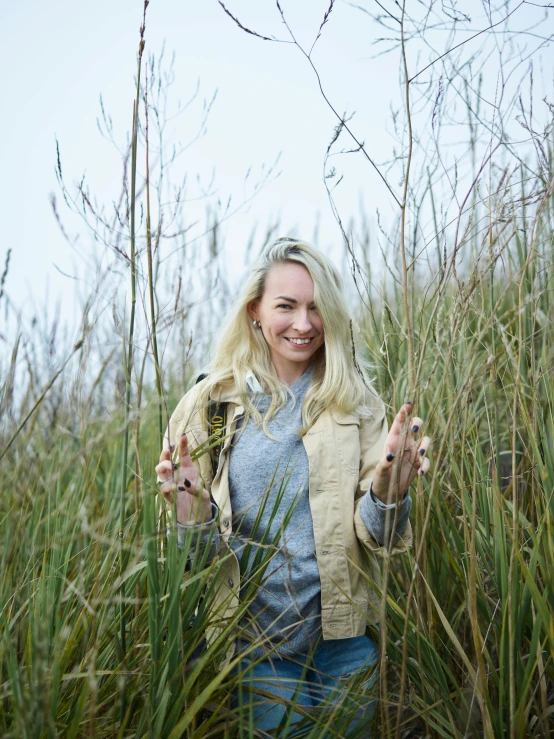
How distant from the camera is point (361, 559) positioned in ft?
6.39

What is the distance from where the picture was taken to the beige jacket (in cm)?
186

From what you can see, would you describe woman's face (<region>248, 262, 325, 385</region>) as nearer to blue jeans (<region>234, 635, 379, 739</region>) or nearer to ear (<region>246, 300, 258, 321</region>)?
ear (<region>246, 300, 258, 321</region>)

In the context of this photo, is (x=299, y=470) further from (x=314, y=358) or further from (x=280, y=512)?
(x=314, y=358)

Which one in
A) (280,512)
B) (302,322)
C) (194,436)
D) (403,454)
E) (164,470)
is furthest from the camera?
(302,322)

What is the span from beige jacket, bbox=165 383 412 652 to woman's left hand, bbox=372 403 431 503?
276 millimetres

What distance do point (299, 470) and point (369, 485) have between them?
22cm

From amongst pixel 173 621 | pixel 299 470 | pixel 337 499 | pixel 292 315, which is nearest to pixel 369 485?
pixel 337 499

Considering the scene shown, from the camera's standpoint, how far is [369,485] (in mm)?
1950

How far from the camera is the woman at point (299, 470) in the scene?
1759 millimetres

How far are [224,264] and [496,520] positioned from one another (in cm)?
271

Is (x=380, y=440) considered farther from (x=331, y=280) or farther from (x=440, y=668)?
(x=440, y=668)

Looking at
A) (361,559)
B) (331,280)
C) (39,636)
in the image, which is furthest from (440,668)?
(331,280)

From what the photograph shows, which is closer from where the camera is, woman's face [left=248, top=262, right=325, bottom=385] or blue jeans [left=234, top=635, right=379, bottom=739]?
blue jeans [left=234, top=635, right=379, bottom=739]

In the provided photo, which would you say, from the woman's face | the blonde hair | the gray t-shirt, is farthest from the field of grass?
the woman's face
